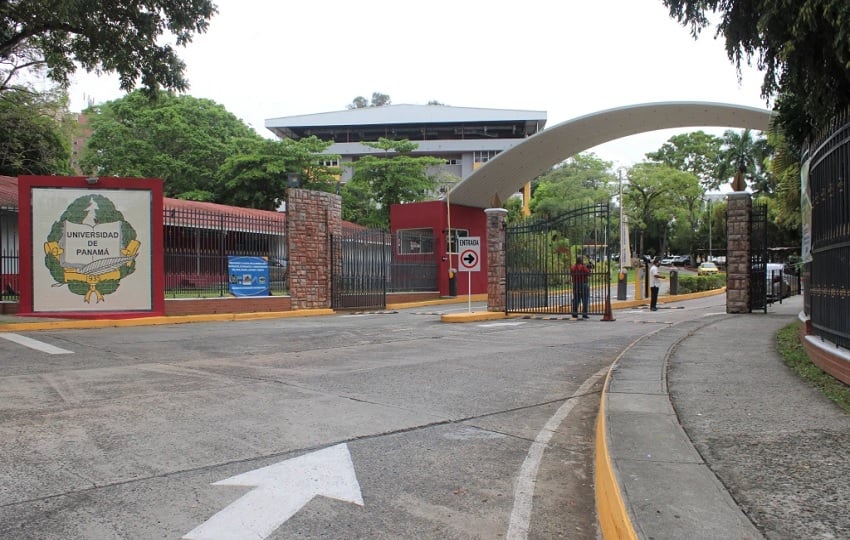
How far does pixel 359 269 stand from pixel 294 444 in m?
16.8

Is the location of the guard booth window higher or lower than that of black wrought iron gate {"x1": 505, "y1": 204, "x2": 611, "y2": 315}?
higher

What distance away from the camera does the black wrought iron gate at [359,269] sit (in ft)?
68.6

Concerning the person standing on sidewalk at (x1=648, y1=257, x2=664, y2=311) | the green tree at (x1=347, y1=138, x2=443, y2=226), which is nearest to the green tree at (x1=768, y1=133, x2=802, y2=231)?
the person standing on sidewalk at (x1=648, y1=257, x2=664, y2=311)

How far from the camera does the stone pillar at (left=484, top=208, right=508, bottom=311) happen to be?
1894 cm

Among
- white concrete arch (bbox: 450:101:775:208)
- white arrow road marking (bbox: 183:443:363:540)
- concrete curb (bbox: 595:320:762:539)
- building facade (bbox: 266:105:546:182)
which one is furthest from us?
building facade (bbox: 266:105:546:182)

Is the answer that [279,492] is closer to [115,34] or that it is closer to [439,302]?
[115,34]

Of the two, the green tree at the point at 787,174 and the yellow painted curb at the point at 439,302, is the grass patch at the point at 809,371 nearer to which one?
the green tree at the point at 787,174

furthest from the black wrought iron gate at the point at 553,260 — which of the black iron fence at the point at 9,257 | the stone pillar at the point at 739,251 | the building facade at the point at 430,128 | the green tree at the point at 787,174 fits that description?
the building facade at the point at 430,128

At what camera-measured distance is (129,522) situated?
3512 mm

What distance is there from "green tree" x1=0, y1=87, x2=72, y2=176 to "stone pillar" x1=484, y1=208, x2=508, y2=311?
60.4 ft

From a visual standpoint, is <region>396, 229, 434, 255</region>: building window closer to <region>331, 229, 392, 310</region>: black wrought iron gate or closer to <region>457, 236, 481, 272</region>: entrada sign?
<region>331, 229, 392, 310</region>: black wrought iron gate

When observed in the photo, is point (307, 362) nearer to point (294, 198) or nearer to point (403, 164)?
point (294, 198)

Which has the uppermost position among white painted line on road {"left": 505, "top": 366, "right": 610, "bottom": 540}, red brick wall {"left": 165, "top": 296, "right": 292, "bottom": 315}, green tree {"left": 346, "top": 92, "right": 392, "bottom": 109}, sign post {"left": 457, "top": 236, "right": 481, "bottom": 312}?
green tree {"left": 346, "top": 92, "right": 392, "bottom": 109}

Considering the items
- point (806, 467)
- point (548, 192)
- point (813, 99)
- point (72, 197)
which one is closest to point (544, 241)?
point (813, 99)
